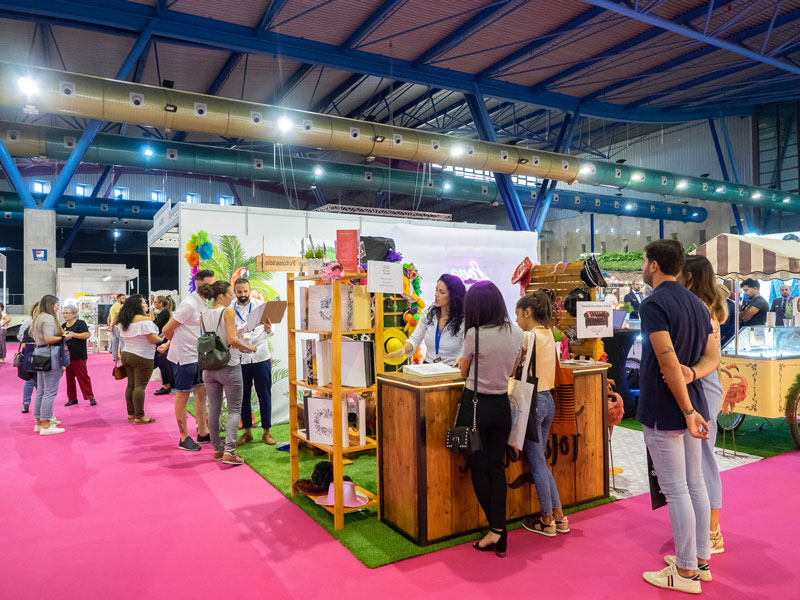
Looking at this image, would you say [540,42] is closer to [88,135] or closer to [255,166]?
[255,166]

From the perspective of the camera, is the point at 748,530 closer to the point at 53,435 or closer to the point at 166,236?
the point at 53,435

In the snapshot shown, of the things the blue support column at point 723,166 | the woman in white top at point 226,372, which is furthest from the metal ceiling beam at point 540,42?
the blue support column at point 723,166

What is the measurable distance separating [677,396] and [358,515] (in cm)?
205

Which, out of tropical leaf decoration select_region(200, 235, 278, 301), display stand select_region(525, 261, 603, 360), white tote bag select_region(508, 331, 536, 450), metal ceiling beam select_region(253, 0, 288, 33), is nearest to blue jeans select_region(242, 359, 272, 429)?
tropical leaf decoration select_region(200, 235, 278, 301)

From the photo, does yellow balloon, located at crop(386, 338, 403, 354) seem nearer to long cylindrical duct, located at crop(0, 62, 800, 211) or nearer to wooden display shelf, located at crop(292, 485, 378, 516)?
wooden display shelf, located at crop(292, 485, 378, 516)

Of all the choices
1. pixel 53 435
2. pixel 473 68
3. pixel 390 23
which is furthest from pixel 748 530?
pixel 473 68

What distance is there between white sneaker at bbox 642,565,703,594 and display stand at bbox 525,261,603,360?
68.4 inches

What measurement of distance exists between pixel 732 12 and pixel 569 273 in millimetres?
6234

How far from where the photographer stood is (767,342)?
5.14 metres

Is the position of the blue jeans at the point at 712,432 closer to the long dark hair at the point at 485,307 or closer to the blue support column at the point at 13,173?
the long dark hair at the point at 485,307

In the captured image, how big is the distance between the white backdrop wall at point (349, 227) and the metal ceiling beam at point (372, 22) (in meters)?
2.78

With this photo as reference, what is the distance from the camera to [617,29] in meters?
8.30

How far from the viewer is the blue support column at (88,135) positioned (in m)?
7.34

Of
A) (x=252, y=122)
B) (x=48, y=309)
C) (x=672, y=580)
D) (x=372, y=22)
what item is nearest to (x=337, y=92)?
(x=372, y=22)
